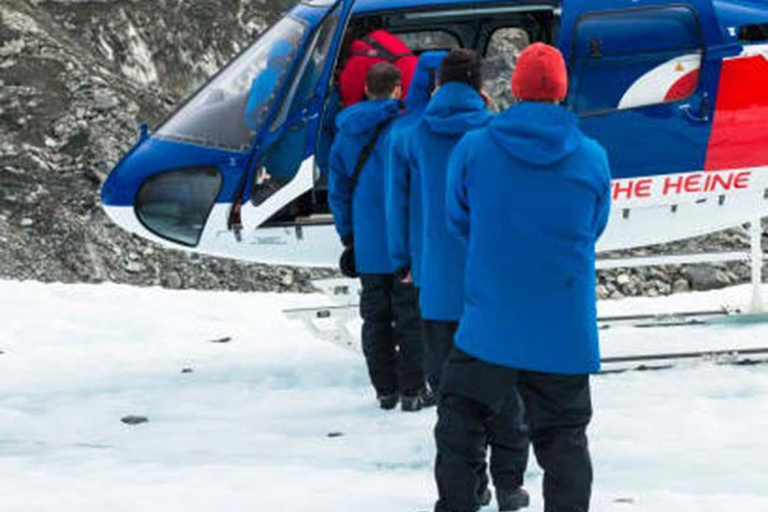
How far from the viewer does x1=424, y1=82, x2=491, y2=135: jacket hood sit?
17.8 ft

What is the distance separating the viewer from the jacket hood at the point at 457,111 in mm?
5414

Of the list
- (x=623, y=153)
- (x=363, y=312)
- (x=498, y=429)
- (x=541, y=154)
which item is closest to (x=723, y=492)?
(x=498, y=429)

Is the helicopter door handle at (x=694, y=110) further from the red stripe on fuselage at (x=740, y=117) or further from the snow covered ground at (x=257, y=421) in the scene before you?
the snow covered ground at (x=257, y=421)

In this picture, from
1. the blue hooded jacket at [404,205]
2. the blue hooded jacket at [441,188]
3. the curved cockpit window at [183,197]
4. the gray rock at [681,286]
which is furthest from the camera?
the gray rock at [681,286]

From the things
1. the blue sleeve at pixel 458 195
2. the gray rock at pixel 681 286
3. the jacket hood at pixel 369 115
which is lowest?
the gray rock at pixel 681 286

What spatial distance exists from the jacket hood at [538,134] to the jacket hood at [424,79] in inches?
73.1

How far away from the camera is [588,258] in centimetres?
442

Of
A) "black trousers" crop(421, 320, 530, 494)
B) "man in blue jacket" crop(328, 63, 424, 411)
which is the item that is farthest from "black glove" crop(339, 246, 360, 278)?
"black trousers" crop(421, 320, 530, 494)

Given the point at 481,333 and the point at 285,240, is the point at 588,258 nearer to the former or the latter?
the point at 481,333

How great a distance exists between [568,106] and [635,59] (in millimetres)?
485

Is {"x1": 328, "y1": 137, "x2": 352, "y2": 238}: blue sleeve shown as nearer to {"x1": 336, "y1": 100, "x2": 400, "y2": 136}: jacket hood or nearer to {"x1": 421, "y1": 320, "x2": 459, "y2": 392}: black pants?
{"x1": 336, "y1": 100, "x2": 400, "y2": 136}: jacket hood

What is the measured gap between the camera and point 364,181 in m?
6.93

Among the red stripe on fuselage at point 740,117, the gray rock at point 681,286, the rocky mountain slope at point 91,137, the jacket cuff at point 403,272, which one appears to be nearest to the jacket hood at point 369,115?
the jacket cuff at point 403,272

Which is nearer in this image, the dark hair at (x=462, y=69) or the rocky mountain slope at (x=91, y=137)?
the dark hair at (x=462, y=69)
